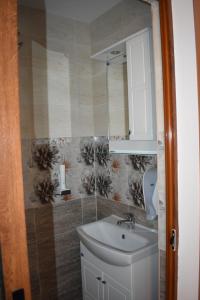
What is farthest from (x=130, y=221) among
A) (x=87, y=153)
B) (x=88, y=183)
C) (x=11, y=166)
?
(x=11, y=166)

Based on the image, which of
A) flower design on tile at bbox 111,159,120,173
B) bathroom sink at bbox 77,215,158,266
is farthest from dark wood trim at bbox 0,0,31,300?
flower design on tile at bbox 111,159,120,173

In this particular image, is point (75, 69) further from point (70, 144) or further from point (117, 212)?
point (117, 212)

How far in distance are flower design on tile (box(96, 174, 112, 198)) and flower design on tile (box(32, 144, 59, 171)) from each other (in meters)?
0.48

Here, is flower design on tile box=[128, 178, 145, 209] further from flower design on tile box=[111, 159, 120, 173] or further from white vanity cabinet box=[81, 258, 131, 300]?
white vanity cabinet box=[81, 258, 131, 300]

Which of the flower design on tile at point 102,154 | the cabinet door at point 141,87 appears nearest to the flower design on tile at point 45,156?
the flower design on tile at point 102,154

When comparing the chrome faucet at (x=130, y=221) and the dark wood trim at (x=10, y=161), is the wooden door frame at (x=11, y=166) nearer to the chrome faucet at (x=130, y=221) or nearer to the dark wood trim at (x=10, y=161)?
the dark wood trim at (x=10, y=161)

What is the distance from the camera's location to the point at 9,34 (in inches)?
22.3

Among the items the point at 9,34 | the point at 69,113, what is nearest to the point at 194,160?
the point at 9,34

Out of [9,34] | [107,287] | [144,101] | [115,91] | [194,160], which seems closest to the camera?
[9,34]

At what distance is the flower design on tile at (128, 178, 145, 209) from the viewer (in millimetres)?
1720

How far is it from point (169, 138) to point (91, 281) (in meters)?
1.35

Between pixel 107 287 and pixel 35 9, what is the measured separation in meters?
2.21

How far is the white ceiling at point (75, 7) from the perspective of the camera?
5.81ft

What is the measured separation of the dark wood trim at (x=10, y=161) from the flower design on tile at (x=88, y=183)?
1.49 m
